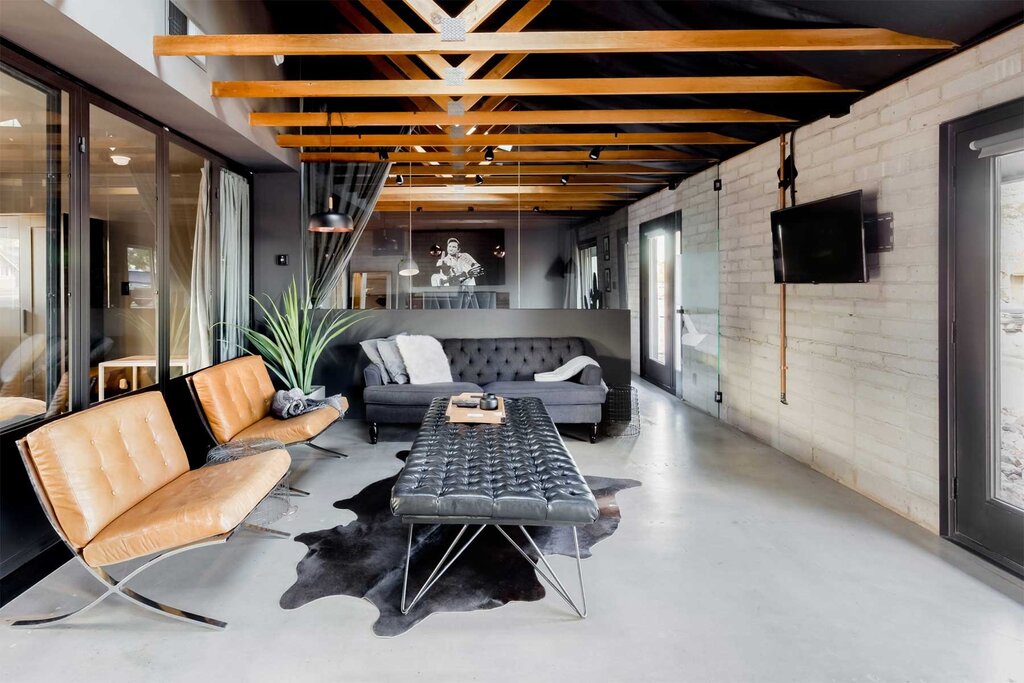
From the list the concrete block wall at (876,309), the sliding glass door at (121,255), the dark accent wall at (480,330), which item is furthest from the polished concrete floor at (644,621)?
the dark accent wall at (480,330)

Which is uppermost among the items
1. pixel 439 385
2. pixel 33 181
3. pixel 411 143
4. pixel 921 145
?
pixel 411 143

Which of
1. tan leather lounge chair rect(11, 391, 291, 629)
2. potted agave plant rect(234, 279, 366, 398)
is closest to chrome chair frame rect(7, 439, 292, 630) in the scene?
tan leather lounge chair rect(11, 391, 291, 629)

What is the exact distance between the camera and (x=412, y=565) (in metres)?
2.67

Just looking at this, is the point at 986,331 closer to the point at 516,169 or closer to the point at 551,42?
the point at 551,42

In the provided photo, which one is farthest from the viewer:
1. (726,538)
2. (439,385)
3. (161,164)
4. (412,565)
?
(439,385)

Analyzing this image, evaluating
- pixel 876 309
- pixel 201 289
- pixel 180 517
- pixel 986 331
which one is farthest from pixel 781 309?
pixel 201 289

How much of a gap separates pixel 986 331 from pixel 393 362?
4.21m

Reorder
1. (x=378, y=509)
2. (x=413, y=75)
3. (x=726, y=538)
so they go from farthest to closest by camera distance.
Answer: (x=413, y=75)
(x=378, y=509)
(x=726, y=538)

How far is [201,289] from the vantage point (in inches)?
174

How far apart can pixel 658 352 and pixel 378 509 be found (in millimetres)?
5301

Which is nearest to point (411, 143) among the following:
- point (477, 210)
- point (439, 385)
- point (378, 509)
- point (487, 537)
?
point (477, 210)

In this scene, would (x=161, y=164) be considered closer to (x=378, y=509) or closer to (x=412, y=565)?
(x=378, y=509)

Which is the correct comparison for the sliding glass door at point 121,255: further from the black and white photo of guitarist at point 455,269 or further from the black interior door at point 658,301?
the black interior door at point 658,301

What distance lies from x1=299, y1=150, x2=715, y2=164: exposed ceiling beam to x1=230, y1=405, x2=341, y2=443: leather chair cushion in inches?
101
